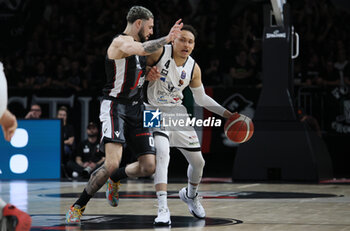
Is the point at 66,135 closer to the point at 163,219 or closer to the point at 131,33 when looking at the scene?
the point at 131,33

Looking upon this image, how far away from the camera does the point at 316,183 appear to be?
40.8ft

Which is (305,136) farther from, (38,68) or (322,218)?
(38,68)

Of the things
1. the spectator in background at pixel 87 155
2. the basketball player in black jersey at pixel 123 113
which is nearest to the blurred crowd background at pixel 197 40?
the spectator in background at pixel 87 155

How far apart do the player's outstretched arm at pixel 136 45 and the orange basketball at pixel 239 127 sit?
1632 mm

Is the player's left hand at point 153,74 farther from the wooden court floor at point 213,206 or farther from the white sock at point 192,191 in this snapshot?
the wooden court floor at point 213,206

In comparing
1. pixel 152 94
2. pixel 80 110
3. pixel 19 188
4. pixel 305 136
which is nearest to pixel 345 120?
pixel 305 136

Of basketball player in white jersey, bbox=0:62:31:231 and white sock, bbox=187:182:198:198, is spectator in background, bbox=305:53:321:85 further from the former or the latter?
basketball player in white jersey, bbox=0:62:31:231

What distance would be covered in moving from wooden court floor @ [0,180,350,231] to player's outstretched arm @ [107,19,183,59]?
61.9 inches

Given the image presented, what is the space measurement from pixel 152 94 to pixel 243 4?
12.4 meters

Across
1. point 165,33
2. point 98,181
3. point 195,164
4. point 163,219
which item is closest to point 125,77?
point 98,181

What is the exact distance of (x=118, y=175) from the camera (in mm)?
7133

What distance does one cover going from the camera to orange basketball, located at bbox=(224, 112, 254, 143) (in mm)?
7629

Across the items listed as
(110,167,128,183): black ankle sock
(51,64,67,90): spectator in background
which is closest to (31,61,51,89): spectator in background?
(51,64,67,90): spectator in background

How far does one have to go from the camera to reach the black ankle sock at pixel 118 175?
7.07 metres
